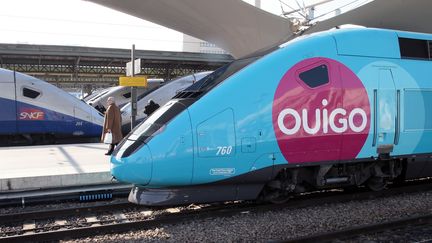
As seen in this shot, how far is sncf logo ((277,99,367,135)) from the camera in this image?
6.88m

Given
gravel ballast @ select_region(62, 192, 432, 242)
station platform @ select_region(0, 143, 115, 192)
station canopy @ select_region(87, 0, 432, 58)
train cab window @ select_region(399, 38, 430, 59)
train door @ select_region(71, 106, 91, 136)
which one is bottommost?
gravel ballast @ select_region(62, 192, 432, 242)

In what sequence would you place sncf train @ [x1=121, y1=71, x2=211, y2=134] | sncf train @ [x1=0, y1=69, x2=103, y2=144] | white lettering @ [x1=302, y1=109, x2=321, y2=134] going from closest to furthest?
white lettering @ [x1=302, y1=109, x2=321, y2=134]
sncf train @ [x1=0, y1=69, x2=103, y2=144]
sncf train @ [x1=121, y1=71, x2=211, y2=134]

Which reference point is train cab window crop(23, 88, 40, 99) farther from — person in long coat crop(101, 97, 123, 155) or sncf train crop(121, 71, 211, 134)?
person in long coat crop(101, 97, 123, 155)

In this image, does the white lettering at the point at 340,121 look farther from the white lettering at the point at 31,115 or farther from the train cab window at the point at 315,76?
the white lettering at the point at 31,115

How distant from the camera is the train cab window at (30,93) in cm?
1605

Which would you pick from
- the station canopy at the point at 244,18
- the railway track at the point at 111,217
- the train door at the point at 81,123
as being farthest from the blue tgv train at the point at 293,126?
the station canopy at the point at 244,18

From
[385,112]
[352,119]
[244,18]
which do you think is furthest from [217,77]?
[244,18]

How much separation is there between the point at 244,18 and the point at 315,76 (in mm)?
15332

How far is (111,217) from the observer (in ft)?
23.6

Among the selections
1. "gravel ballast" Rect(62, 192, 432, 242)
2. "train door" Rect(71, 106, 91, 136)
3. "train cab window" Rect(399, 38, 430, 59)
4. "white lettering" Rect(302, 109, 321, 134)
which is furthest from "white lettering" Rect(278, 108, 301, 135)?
"train door" Rect(71, 106, 91, 136)

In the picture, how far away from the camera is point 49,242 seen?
19.6 feet

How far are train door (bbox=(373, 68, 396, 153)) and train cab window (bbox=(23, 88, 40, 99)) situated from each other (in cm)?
1218

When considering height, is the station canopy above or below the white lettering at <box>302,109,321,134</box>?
above

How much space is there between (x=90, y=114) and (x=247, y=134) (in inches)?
474
